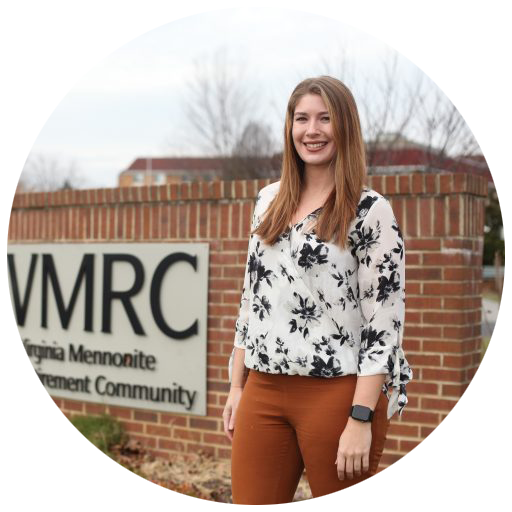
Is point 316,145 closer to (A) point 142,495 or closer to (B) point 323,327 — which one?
(B) point 323,327

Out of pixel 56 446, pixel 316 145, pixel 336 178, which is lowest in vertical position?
pixel 56 446

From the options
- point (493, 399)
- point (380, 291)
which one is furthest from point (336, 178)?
point (493, 399)

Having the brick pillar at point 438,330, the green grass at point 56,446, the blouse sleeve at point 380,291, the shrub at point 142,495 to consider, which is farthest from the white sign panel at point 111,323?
the blouse sleeve at point 380,291

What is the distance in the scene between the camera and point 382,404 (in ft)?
8.01

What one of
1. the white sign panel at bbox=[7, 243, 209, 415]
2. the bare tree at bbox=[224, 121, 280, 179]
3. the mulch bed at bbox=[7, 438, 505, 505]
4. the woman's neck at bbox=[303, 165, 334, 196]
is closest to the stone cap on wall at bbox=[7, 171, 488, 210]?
the white sign panel at bbox=[7, 243, 209, 415]

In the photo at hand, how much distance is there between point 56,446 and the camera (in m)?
5.50

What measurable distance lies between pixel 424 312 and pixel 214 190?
1.70 m

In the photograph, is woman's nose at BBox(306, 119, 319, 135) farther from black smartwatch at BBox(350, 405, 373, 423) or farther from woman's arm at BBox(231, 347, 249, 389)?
black smartwatch at BBox(350, 405, 373, 423)

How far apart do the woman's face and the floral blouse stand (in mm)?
183

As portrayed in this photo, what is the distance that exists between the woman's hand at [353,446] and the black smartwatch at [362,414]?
0.01 m

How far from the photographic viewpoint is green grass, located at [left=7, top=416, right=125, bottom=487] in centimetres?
519
